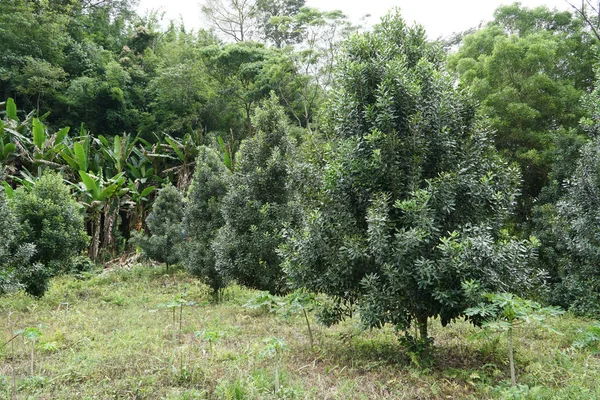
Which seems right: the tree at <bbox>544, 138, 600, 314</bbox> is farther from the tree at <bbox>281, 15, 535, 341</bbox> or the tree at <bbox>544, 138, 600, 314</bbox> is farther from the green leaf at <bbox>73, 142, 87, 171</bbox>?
the green leaf at <bbox>73, 142, 87, 171</bbox>

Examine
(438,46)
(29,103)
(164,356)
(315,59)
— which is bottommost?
(164,356)

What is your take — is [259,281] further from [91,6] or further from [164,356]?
[91,6]

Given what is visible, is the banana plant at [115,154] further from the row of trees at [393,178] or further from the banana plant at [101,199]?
the banana plant at [101,199]

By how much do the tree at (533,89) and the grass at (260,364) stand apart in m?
7.03

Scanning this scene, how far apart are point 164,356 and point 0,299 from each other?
7308 millimetres

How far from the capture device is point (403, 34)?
564cm

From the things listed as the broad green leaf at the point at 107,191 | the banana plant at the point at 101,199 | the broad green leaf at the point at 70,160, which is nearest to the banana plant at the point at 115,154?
the banana plant at the point at 101,199

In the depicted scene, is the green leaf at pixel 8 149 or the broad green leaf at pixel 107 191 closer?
the green leaf at pixel 8 149

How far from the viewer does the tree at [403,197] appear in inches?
176

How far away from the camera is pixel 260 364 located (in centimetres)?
498

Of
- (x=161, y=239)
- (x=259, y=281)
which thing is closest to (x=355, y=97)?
(x=259, y=281)

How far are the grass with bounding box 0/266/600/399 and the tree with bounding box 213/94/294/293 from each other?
1.02m

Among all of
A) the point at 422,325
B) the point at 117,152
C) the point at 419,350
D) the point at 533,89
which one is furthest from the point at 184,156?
the point at 419,350

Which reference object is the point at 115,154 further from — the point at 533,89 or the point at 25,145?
the point at 533,89
